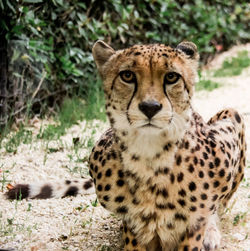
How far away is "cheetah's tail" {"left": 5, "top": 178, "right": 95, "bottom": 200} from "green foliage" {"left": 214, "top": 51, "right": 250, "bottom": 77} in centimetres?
420

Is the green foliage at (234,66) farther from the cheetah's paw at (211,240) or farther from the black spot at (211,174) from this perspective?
the black spot at (211,174)

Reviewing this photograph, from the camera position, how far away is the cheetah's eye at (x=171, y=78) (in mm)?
1960

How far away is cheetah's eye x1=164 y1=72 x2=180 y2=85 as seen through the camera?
1960 mm

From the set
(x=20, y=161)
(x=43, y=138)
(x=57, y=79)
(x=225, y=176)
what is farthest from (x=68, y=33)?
(x=225, y=176)

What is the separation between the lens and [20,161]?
11.3 ft

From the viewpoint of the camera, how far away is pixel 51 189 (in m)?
2.88

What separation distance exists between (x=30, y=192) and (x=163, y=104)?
51.3 inches

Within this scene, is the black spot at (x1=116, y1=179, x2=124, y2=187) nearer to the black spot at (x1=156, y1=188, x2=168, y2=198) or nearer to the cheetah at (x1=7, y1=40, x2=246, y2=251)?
the cheetah at (x1=7, y1=40, x2=246, y2=251)

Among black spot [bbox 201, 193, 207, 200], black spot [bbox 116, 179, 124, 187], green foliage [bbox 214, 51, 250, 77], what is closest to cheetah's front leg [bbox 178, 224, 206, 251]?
black spot [bbox 201, 193, 207, 200]

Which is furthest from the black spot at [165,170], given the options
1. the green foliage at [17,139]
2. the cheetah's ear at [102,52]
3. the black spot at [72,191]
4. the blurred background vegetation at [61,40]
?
the blurred background vegetation at [61,40]

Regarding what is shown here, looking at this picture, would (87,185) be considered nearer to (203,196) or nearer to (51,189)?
(51,189)

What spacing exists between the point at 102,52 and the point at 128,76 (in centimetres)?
30

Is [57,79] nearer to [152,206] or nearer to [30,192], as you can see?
[30,192]

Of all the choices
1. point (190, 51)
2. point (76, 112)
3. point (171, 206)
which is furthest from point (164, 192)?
point (76, 112)
